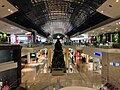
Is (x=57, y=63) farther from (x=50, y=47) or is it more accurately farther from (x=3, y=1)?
(x=50, y=47)

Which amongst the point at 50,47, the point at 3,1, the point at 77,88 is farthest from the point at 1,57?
the point at 50,47

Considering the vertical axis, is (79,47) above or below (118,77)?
above

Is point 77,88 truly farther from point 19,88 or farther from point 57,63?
point 57,63

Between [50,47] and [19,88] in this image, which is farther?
[50,47]

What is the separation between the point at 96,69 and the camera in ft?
104

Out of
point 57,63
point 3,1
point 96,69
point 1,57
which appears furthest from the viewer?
point 96,69

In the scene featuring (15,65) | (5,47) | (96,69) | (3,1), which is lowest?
(96,69)

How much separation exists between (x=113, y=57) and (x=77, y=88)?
6033 mm

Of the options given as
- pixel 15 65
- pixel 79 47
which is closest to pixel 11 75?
pixel 15 65

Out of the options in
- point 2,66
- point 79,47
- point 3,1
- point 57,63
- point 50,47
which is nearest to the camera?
point 2,66

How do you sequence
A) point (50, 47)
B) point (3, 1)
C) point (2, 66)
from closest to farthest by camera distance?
point (2, 66) → point (3, 1) → point (50, 47)

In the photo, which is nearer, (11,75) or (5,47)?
(5,47)

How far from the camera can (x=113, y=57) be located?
1900cm

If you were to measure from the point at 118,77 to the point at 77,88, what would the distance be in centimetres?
549
